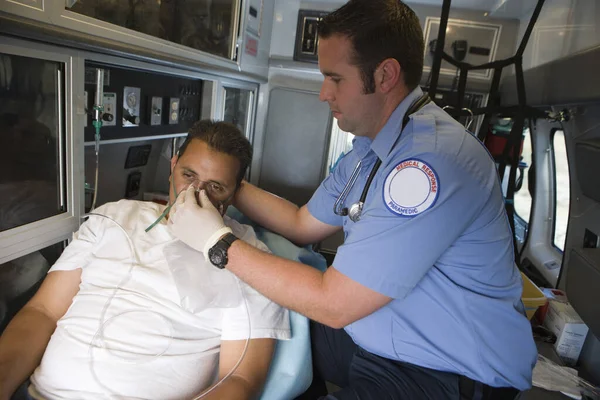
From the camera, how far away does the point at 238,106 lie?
3336mm

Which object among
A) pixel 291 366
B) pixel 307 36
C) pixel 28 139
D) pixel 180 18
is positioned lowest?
pixel 291 366

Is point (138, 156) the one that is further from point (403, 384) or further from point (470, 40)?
point (470, 40)

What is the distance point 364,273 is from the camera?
3.92 ft

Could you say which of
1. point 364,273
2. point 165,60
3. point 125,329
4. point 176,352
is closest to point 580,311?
point 364,273

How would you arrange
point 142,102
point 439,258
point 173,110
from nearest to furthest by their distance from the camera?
1. point 439,258
2. point 142,102
3. point 173,110

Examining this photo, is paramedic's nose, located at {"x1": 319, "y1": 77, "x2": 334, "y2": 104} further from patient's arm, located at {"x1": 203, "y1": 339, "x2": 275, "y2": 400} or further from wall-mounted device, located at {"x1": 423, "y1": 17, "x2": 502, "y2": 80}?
wall-mounted device, located at {"x1": 423, "y1": 17, "x2": 502, "y2": 80}

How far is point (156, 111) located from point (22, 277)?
101 centimetres

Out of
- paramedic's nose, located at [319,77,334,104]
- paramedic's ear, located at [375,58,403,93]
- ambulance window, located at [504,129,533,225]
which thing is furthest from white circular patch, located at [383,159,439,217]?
ambulance window, located at [504,129,533,225]

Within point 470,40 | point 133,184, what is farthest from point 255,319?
point 470,40

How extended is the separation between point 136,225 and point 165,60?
774 millimetres

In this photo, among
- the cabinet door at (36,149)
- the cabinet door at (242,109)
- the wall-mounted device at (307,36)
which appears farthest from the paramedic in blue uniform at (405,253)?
the wall-mounted device at (307,36)

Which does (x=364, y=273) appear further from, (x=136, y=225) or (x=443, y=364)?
(x=136, y=225)

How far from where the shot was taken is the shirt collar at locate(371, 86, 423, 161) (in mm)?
1426

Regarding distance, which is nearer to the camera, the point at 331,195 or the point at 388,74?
the point at 388,74
